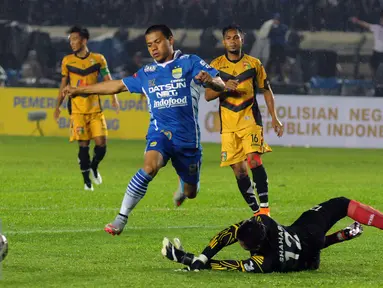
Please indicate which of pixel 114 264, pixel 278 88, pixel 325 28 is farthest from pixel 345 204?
pixel 325 28

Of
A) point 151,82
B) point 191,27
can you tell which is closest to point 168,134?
point 151,82

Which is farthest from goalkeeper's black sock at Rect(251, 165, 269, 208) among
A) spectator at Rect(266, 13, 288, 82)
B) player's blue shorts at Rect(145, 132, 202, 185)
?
spectator at Rect(266, 13, 288, 82)

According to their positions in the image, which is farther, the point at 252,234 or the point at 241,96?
the point at 241,96

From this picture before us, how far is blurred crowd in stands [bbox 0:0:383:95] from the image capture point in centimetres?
2831

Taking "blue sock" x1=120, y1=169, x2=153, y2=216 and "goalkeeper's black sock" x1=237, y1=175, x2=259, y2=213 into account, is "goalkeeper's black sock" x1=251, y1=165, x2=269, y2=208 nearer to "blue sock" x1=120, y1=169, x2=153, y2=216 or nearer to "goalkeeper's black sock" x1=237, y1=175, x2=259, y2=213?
"goalkeeper's black sock" x1=237, y1=175, x2=259, y2=213

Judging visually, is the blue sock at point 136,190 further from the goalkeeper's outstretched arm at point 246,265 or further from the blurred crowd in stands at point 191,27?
the blurred crowd in stands at point 191,27

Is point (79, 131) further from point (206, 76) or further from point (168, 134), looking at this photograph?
point (206, 76)

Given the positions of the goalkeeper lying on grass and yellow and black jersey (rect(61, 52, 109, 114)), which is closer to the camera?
the goalkeeper lying on grass

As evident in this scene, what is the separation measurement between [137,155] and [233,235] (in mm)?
14564

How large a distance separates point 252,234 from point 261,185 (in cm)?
407

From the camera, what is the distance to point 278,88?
2705cm

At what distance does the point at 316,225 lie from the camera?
29.1ft

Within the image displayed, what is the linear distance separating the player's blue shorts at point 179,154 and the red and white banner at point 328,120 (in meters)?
14.6

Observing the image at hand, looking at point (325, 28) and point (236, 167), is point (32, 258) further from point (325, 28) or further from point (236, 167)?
point (325, 28)
